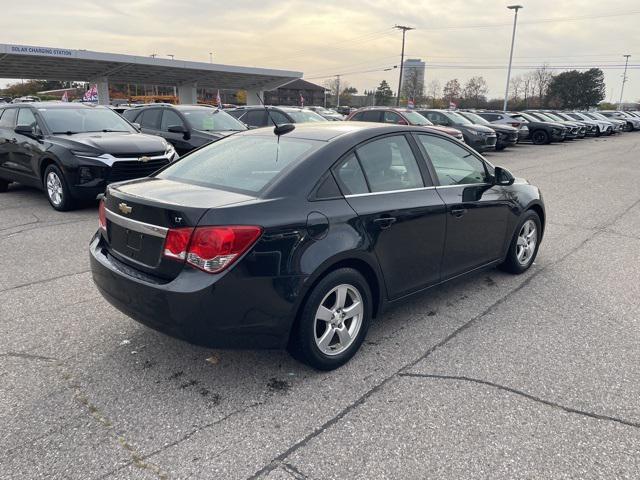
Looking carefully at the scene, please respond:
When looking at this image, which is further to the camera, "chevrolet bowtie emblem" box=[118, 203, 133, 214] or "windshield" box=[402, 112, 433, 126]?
"windshield" box=[402, 112, 433, 126]

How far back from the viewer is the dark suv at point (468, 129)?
1725 cm

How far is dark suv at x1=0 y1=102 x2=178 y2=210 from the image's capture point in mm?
7562

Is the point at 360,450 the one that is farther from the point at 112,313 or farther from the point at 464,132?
the point at 464,132

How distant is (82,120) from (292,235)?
7.38 meters

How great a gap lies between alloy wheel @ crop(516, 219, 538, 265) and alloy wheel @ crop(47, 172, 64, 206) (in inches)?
261

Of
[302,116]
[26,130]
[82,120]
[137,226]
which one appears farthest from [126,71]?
[137,226]

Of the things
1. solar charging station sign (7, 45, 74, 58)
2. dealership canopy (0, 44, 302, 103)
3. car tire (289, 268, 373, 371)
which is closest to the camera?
car tire (289, 268, 373, 371)

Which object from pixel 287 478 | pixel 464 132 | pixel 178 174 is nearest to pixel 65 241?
pixel 178 174

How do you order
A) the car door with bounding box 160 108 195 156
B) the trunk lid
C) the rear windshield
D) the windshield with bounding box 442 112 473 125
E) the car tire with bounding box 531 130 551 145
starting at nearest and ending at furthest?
the trunk lid → the rear windshield → the car door with bounding box 160 108 195 156 → the windshield with bounding box 442 112 473 125 → the car tire with bounding box 531 130 551 145

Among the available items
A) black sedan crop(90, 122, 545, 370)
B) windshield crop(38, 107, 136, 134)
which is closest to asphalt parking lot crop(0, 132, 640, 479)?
black sedan crop(90, 122, 545, 370)

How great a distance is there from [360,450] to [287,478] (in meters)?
Result: 0.41

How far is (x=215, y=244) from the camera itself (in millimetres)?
2701

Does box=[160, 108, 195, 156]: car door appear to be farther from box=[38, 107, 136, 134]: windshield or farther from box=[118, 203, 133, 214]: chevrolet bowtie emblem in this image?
box=[118, 203, 133, 214]: chevrolet bowtie emblem

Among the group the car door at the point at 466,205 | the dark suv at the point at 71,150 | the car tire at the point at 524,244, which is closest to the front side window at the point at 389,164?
the car door at the point at 466,205
